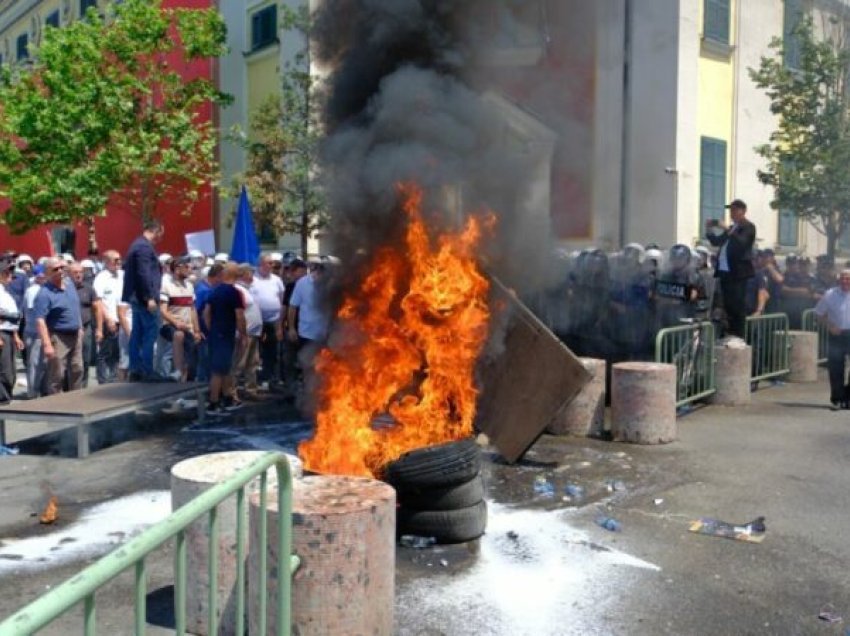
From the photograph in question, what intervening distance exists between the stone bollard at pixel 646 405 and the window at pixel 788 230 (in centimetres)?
1247

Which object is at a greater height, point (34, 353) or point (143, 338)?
point (143, 338)

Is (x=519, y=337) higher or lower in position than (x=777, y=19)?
lower

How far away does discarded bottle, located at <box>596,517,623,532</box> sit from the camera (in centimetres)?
588

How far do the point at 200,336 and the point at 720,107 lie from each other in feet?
38.2

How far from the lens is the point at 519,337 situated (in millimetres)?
7332

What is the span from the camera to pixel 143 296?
32.6 feet

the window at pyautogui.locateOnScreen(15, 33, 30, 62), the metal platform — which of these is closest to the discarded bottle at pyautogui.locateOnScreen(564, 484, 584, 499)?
the metal platform

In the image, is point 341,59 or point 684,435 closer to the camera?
point 341,59

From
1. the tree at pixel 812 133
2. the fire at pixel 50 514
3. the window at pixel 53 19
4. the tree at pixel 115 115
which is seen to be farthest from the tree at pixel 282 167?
the window at pixel 53 19

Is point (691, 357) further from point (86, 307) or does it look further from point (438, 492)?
point (86, 307)

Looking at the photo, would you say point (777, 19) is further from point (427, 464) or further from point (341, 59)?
point (427, 464)

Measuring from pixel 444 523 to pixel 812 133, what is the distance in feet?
46.4

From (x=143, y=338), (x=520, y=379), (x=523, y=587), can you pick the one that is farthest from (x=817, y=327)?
(x=523, y=587)

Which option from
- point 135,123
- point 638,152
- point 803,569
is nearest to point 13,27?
point 135,123
